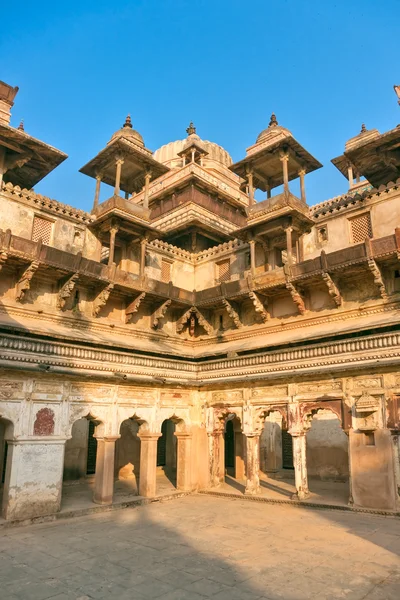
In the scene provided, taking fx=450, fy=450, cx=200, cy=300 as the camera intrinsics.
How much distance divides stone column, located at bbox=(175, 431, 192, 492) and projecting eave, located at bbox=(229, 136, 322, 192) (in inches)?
455

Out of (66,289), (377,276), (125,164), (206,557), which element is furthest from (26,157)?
(206,557)

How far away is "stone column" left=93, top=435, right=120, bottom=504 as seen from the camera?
43.1ft

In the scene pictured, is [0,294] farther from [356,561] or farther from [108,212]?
[356,561]

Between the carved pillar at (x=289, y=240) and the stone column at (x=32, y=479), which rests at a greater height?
the carved pillar at (x=289, y=240)

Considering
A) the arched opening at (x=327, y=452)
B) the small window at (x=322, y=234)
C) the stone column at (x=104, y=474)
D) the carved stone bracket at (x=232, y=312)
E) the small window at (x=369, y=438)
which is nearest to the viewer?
the small window at (x=369, y=438)

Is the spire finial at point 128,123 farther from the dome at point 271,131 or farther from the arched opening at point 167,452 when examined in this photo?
the arched opening at point 167,452

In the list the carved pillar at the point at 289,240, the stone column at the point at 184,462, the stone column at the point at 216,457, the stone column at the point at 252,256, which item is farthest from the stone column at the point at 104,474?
the carved pillar at the point at 289,240

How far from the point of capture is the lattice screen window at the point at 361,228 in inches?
670

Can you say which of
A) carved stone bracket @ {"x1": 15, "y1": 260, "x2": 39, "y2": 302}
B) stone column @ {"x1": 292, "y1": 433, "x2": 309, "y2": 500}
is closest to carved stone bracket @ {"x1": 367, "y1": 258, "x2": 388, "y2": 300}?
stone column @ {"x1": 292, "y1": 433, "x2": 309, "y2": 500}

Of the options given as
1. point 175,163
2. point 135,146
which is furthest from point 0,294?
point 175,163

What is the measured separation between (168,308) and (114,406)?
656 centimetres

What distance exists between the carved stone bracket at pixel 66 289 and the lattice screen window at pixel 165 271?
5.41m

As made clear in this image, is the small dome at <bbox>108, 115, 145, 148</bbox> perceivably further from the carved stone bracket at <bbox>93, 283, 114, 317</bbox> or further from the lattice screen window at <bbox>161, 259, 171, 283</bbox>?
the carved stone bracket at <bbox>93, 283, 114, 317</bbox>

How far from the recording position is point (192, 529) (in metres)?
10.6
